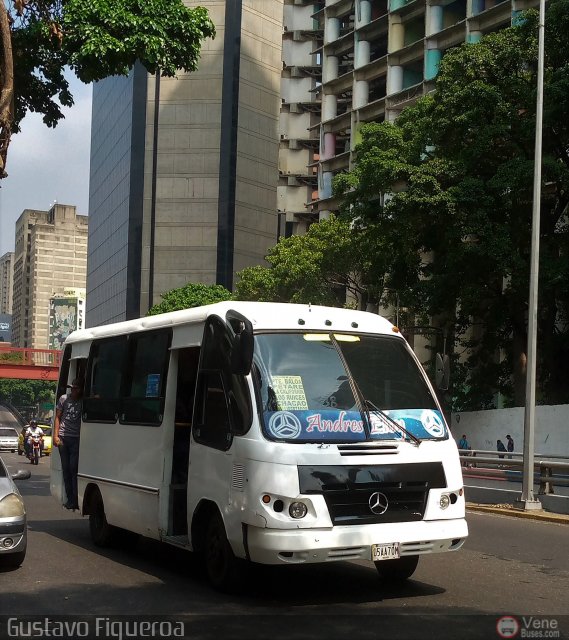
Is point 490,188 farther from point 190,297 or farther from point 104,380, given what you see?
point 190,297

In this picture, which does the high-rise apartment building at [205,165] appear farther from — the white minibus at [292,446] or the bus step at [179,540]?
the bus step at [179,540]

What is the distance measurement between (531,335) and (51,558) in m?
11.7

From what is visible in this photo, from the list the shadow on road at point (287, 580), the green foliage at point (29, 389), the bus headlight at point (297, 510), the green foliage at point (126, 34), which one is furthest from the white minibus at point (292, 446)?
the green foliage at point (29, 389)

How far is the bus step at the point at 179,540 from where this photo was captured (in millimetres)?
9582

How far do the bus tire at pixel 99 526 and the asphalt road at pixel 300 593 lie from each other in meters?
0.13

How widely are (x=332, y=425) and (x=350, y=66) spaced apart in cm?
6188

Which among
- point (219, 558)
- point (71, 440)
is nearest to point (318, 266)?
point (71, 440)

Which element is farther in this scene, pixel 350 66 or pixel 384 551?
pixel 350 66

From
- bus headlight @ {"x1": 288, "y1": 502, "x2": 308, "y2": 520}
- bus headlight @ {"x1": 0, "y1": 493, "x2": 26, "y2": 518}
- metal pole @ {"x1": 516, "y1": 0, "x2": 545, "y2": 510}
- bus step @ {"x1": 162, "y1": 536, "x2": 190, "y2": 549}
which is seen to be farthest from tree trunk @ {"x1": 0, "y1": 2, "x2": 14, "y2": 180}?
metal pole @ {"x1": 516, "y1": 0, "x2": 545, "y2": 510}

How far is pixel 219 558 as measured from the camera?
8938mm

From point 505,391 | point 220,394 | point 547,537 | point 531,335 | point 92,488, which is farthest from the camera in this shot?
point 505,391

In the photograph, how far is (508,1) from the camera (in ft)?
164

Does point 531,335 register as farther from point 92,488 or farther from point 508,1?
point 508,1

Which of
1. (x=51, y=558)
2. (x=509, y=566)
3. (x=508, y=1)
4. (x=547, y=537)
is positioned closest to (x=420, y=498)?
(x=509, y=566)
